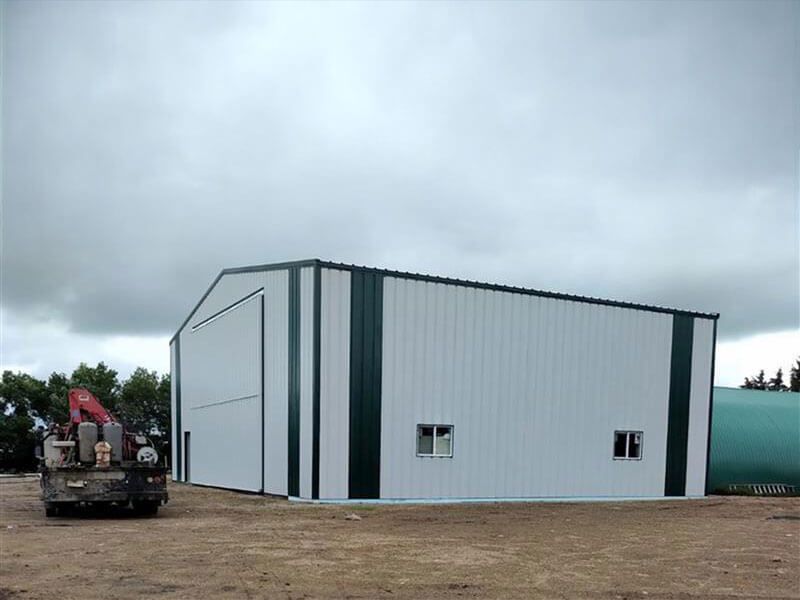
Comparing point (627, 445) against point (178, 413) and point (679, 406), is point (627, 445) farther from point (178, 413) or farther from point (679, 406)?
point (178, 413)

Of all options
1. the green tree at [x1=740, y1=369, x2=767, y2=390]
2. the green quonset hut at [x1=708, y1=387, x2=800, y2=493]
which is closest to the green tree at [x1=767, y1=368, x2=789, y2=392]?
the green tree at [x1=740, y1=369, x2=767, y2=390]

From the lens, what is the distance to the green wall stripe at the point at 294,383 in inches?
745

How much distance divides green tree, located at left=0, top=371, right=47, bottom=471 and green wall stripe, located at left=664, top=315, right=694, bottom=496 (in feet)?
158

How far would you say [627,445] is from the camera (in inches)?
922

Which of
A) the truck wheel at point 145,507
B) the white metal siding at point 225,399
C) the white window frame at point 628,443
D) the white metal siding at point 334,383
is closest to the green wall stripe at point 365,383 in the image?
the white metal siding at point 334,383

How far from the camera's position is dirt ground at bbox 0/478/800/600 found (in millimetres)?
8680

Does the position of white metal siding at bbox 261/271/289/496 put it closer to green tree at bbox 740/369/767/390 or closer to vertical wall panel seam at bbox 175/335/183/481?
vertical wall panel seam at bbox 175/335/183/481

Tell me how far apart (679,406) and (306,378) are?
13.1 metres

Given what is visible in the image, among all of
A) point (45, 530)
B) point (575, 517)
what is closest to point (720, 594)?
point (575, 517)

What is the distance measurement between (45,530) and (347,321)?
327 inches

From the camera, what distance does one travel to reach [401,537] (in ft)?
42.2

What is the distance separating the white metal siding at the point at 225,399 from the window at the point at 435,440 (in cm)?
485

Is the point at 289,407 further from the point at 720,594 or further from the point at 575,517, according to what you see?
the point at 720,594

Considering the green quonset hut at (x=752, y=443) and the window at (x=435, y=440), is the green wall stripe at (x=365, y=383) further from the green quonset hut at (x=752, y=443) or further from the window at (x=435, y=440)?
the green quonset hut at (x=752, y=443)
